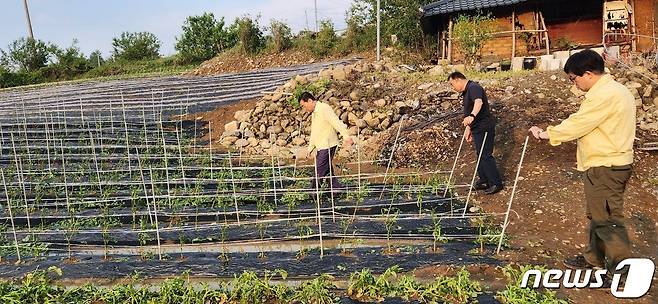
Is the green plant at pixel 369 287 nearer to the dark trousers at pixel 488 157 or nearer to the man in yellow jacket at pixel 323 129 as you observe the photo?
the man in yellow jacket at pixel 323 129

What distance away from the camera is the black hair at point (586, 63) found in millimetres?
2816

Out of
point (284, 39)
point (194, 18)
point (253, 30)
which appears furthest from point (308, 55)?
point (194, 18)

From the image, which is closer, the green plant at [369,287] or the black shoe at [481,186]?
the green plant at [369,287]

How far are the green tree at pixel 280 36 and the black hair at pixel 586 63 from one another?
1766 cm

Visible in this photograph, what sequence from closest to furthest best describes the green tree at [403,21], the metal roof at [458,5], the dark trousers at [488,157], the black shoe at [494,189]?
1. the dark trousers at [488,157]
2. the black shoe at [494,189]
3. the metal roof at [458,5]
4. the green tree at [403,21]

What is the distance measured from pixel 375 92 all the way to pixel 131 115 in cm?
561

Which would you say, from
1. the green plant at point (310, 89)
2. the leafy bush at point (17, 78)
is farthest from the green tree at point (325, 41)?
the leafy bush at point (17, 78)

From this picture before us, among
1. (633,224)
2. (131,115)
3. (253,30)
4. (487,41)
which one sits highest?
(253,30)

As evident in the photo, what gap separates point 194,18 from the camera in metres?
23.1

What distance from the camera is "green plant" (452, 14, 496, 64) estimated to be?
38.6 feet

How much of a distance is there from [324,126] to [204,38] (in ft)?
63.5

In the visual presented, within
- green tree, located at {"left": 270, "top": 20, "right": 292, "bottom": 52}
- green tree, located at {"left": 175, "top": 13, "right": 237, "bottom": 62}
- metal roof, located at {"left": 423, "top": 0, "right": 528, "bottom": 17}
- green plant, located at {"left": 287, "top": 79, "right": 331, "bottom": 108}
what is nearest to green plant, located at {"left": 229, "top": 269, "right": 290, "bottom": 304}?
green plant, located at {"left": 287, "top": 79, "right": 331, "bottom": 108}

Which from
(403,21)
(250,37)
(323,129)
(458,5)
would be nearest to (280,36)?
(250,37)

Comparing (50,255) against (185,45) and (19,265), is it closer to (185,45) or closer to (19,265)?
(19,265)
